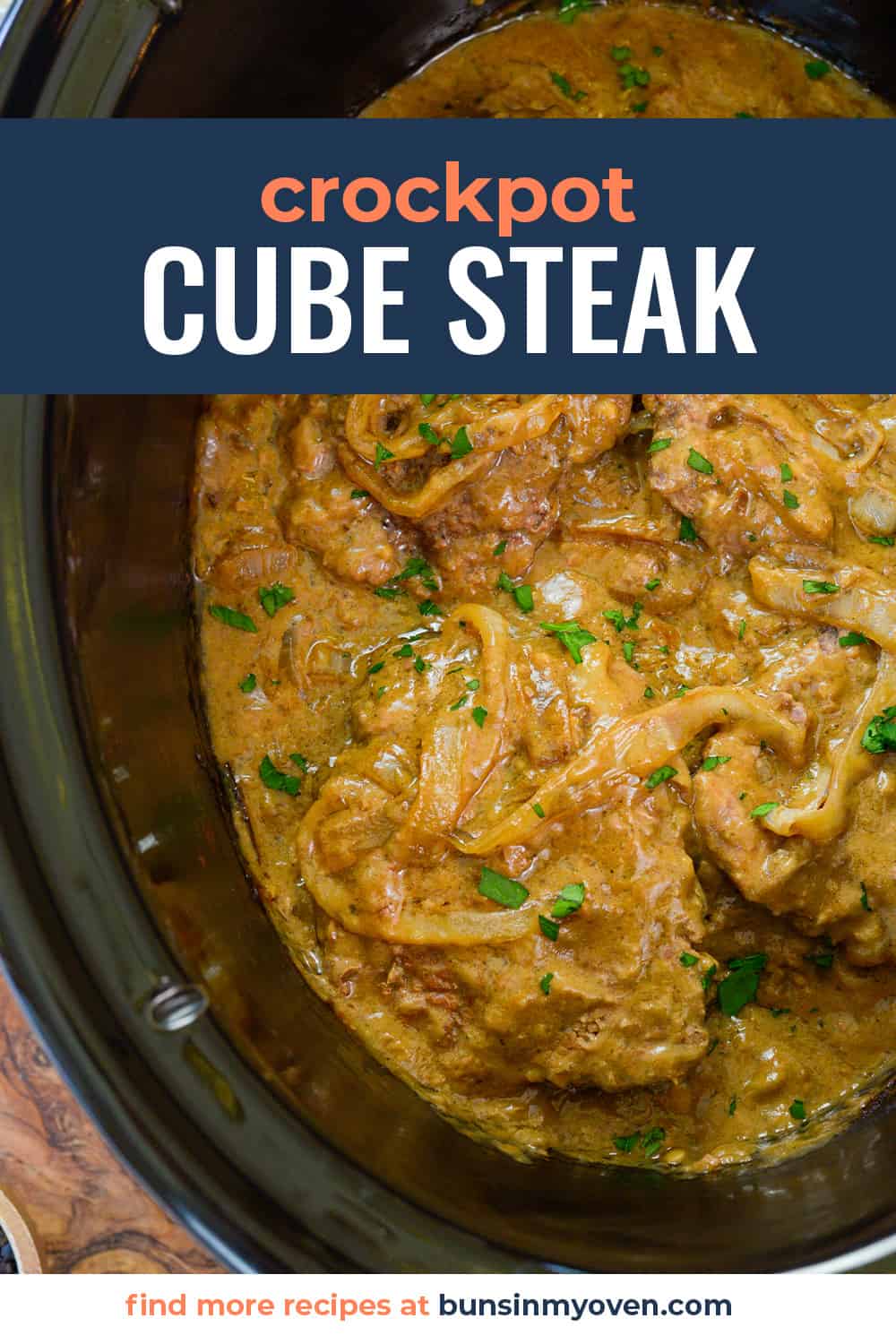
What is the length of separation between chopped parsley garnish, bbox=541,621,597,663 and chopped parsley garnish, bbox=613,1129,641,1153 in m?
1.31

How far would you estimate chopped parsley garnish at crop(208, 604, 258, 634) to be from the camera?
353 centimetres

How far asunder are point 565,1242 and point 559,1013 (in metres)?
0.55

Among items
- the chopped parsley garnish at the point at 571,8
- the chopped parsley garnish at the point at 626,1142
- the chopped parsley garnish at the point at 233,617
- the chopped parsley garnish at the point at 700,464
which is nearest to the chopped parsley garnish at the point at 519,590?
the chopped parsley garnish at the point at 700,464

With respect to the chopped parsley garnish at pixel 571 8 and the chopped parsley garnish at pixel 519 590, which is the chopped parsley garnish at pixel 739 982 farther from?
the chopped parsley garnish at pixel 571 8

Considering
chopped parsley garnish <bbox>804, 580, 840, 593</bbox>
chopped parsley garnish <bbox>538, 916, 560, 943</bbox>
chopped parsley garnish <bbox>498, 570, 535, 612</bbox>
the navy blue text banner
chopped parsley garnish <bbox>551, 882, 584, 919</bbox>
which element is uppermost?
the navy blue text banner

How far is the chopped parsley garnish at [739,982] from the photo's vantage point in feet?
11.2

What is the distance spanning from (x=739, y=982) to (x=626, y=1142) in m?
0.53

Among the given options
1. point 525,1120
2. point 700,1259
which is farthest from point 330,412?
point 700,1259

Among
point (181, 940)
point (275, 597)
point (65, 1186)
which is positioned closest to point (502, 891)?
point (181, 940)

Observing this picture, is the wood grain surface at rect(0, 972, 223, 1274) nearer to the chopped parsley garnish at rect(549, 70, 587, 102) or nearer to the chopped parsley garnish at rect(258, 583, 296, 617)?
the chopped parsley garnish at rect(258, 583, 296, 617)

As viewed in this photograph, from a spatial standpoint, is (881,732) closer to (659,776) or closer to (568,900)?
(659,776)

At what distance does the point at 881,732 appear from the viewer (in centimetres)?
322

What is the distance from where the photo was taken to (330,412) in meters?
3.53

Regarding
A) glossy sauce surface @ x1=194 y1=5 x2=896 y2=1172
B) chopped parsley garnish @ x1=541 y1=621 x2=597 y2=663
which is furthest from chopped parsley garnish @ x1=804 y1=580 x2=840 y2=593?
chopped parsley garnish @ x1=541 y1=621 x2=597 y2=663
